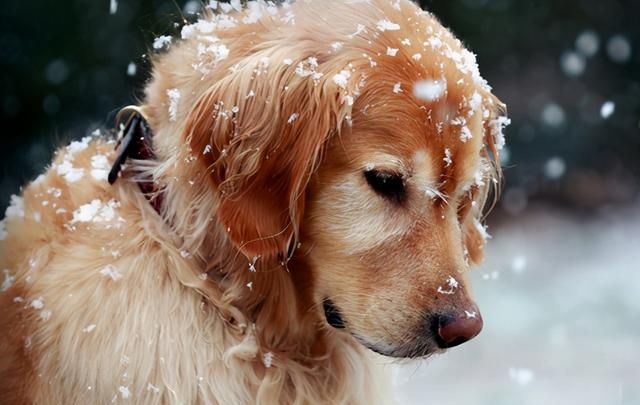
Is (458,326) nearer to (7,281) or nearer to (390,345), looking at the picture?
(390,345)

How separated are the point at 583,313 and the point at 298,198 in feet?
13.9

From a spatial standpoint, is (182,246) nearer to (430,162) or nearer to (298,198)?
(298,198)

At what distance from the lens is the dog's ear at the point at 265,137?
2008 millimetres

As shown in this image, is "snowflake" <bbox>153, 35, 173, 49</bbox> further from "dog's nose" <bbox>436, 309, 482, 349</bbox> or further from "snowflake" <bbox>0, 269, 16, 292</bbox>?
"dog's nose" <bbox>436, 309, 482, 349</bbox>

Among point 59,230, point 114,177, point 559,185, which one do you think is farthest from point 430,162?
point 559,185

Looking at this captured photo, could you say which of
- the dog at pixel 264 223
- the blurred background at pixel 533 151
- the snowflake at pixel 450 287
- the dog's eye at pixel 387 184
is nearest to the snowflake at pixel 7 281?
the dog at pixel 264 223

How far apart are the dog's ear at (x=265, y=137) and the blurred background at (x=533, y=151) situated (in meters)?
2.27

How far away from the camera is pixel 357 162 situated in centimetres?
202

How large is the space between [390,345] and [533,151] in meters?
5.02

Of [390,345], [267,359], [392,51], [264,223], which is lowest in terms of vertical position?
[267,359]

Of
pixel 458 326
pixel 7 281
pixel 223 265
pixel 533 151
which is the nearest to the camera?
pixel 458 326

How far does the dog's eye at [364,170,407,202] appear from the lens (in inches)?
79.1

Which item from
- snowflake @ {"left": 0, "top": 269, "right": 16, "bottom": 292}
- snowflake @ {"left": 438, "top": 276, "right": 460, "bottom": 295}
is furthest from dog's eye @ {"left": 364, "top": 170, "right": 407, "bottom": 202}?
snowflake @ {"left": 0, "top": 269, "right": 16, "bottom": 292}

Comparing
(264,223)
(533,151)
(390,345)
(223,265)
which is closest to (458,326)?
(390,345)
